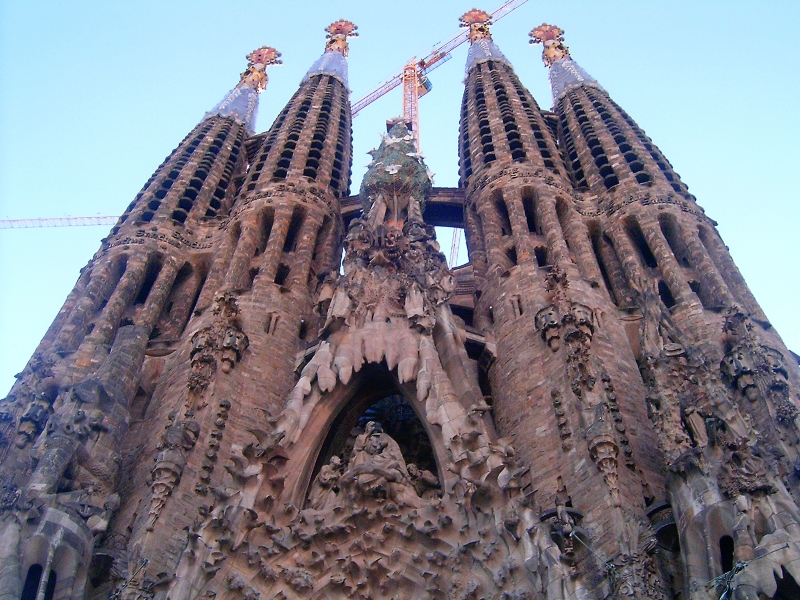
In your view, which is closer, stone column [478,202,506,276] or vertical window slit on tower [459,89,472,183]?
stone column [478,202,506,276]

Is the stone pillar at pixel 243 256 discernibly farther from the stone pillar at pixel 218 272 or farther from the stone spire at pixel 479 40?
the stone spire at pixel 479 40

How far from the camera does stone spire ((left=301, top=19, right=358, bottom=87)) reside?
4303cm

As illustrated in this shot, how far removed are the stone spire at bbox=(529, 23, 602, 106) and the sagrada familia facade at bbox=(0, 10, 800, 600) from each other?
25.9ft

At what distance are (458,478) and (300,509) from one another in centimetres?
292

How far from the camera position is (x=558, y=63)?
41.8 metres

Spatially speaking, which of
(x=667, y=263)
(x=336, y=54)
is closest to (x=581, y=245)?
(x=667, y=263)

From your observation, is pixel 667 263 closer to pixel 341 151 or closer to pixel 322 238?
pixel 322 238

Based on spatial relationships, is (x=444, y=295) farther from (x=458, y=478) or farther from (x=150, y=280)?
(x=150, y=280)

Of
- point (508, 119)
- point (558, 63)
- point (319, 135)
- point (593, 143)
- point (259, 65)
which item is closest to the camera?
point (593, 143)

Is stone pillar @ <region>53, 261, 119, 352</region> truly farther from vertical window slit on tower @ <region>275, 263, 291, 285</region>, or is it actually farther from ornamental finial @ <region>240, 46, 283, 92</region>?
ornamental finial @ <region>240, 46, 283, 92</region>

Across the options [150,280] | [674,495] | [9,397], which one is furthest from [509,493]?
[150,280]

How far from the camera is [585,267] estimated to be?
24422 millimetres

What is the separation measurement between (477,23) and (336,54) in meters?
7.92

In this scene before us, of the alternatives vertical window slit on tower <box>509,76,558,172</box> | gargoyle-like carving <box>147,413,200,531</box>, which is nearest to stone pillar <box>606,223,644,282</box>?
vertical window slit on tower <box>509,76,558,172</box>
